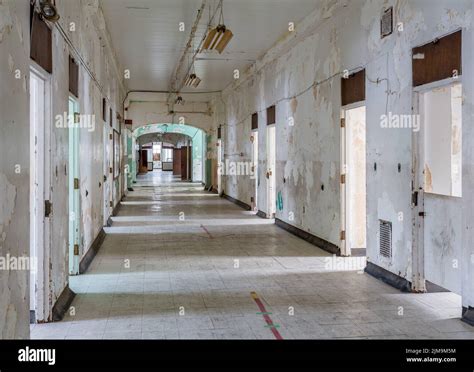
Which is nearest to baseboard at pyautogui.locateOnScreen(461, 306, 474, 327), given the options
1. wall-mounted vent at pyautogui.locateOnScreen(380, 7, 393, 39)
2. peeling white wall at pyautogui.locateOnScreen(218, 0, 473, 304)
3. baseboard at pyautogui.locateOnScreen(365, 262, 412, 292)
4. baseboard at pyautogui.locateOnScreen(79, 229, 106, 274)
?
peeling white wall at pyautogui.locateOnScreen(218, 0, 473, 304)

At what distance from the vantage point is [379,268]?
5984mm

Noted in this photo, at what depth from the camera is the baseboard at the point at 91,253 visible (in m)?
6.22

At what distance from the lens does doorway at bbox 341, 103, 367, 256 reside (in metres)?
7.10

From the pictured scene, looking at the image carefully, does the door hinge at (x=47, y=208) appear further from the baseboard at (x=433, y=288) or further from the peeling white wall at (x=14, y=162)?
the baseboard at (x=433, y=288)

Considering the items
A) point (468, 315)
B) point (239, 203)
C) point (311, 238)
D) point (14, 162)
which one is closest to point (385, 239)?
point (468, 315)

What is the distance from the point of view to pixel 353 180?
750 centimetres

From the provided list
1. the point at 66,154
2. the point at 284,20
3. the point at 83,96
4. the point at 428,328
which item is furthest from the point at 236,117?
the point at 428,328

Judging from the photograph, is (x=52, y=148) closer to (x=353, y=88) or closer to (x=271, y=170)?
(x=353, y=88)

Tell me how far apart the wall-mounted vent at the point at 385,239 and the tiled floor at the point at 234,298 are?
1.15 feet

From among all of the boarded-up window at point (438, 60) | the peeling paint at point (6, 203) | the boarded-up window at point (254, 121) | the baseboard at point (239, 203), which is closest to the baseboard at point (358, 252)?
the boarded-up window at point (438, 60)

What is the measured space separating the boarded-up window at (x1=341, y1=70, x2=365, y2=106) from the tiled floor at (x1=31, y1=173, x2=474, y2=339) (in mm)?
2074

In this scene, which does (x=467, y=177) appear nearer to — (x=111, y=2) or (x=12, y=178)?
(x=12, y=178)

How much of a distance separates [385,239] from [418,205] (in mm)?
796
